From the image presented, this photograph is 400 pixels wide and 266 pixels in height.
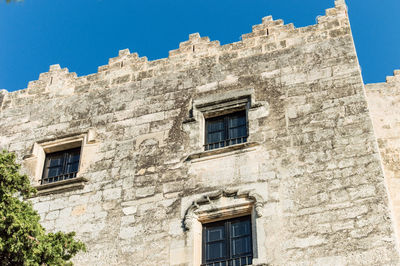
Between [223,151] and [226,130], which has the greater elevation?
[226,130]

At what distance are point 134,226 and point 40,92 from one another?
194 inches

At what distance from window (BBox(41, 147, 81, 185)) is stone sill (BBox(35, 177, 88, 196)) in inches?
14.2

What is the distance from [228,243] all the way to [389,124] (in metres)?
4.50

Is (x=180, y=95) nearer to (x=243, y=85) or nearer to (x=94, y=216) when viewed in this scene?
(x=243, y=85)

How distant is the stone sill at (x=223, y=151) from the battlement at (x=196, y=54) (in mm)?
2505

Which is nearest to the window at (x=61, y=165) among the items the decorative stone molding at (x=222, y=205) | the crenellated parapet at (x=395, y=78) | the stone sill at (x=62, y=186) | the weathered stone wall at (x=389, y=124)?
the stone sill at (x=62, y=186)

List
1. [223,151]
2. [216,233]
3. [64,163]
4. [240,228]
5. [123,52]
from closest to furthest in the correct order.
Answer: [240,228], [216,233], [223,151], [64,163], [123,52]

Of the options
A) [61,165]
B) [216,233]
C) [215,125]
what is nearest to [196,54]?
[215,125]

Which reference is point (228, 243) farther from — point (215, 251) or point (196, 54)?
point (196, 54)

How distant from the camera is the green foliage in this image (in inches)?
436

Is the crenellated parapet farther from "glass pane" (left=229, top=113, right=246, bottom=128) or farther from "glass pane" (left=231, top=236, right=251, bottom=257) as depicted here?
"glass pane" (left=231, top=236, right=251, bottom=257)

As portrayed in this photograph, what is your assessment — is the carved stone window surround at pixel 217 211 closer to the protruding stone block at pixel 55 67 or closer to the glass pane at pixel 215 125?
the glass pane at pixel 215 125

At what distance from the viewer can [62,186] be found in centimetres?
1495

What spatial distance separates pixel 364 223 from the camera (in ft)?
40.7
